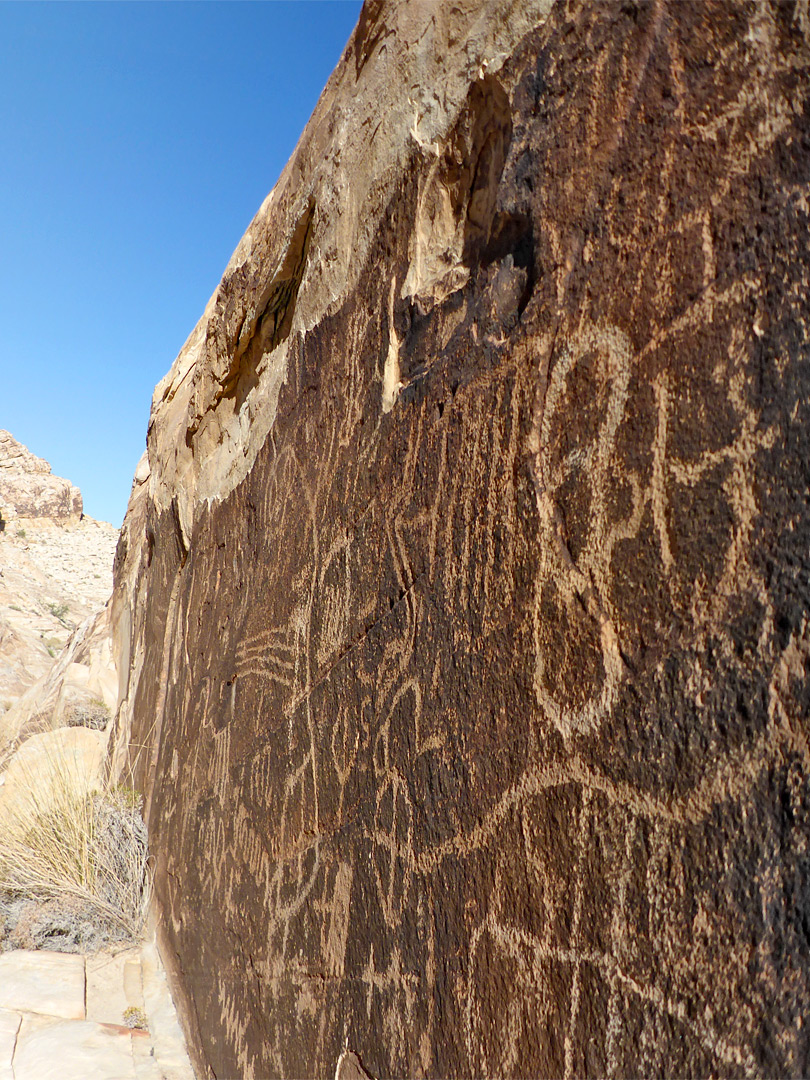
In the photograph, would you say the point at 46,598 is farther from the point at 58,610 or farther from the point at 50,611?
the point at 50,611

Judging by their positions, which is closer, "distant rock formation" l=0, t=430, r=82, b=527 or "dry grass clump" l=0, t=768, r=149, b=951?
"dry grass clump" l=0, t=768, r=149, b=951

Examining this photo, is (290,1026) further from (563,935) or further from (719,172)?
(719,172)

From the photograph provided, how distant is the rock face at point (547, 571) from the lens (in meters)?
0.73

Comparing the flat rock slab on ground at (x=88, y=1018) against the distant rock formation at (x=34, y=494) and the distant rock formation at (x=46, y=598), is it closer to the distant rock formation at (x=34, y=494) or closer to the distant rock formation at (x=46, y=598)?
the distant rock formation at (x=46, y=598)

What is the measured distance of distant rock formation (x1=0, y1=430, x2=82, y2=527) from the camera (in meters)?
29.6

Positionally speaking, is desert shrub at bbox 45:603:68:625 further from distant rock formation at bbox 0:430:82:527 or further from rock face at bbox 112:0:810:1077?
rock face at bbox 112:0:810:1077

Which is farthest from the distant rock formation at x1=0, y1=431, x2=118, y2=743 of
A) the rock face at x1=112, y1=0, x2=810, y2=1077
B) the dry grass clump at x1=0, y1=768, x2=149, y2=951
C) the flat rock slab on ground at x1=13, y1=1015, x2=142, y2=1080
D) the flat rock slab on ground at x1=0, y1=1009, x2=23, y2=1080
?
→ the rock face at x1=112, y1=0, x2=810, y2=1077

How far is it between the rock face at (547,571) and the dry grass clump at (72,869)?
1813mm

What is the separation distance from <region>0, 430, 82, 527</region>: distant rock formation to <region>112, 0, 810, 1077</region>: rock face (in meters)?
30.3

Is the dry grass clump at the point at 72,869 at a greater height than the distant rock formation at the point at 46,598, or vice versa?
the distant rock formation at the point at 46,598

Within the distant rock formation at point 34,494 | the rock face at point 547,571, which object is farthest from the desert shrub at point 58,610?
the rock face at point 547,571

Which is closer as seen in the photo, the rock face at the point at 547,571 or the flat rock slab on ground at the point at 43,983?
the rock face at the point at 547,571

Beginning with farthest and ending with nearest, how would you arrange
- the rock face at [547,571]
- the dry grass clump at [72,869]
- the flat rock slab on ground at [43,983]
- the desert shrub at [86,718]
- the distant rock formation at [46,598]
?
1. the distant rock formation at [46,598]
2. the desert shrub at [86,718]
3. the dry grass clump at [72,869]
4. the flat rock slab on ground at [43,983]
5. the rock face at [547,571]

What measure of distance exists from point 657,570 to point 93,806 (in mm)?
3779
